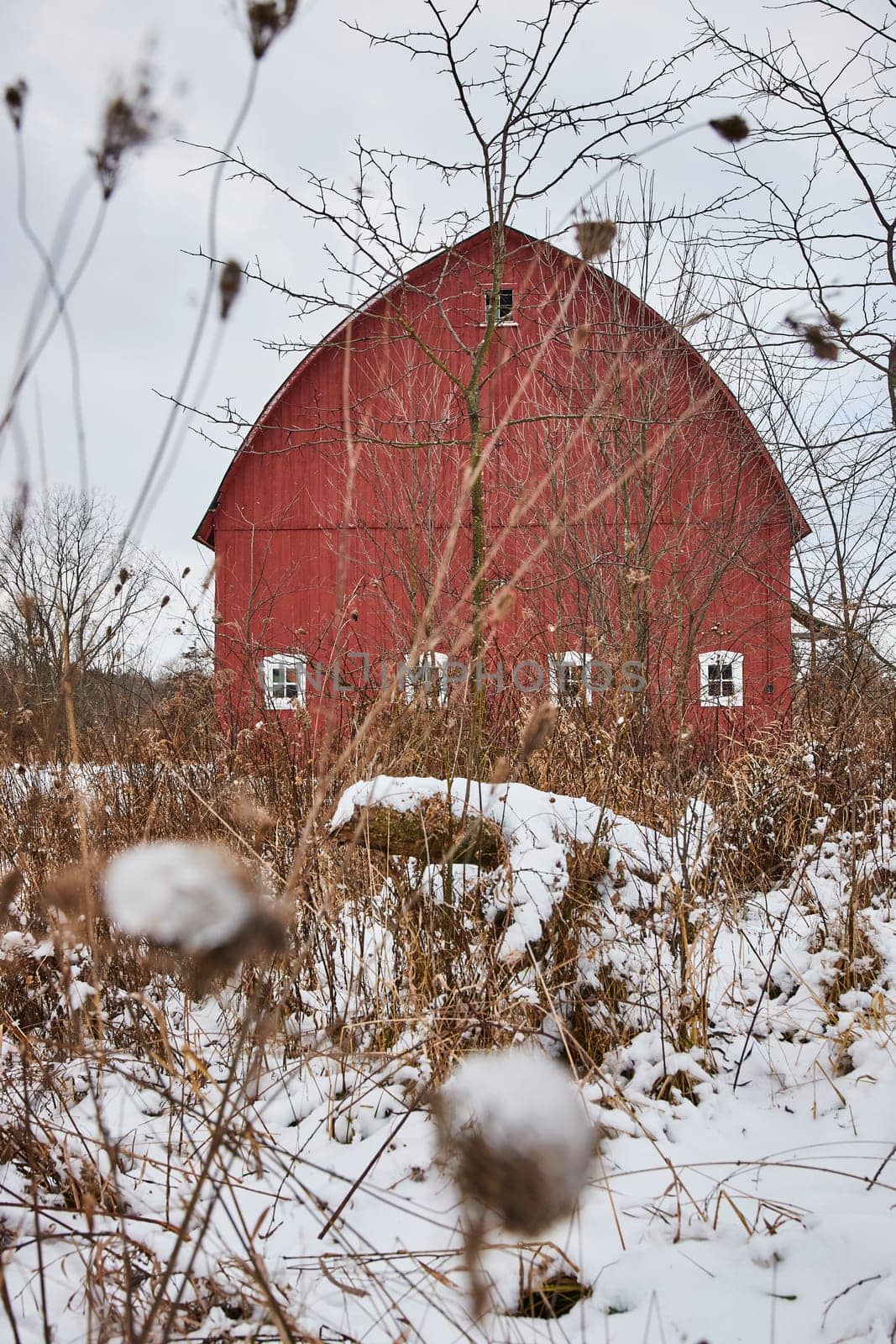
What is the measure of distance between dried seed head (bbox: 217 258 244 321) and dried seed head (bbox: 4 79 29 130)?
18.4 inches

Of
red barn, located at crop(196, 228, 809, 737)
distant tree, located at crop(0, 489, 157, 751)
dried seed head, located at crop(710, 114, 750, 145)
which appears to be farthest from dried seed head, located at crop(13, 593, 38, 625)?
red barn, located at crop(196, 228, 809, 737)

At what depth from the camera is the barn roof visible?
3398mm

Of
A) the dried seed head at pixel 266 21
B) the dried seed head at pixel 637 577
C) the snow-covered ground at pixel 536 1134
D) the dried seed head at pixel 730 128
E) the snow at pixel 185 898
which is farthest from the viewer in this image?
the dried seed head at pixel 637 577

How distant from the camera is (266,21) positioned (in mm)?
938

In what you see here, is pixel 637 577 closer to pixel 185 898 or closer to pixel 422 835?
pixel 422 835

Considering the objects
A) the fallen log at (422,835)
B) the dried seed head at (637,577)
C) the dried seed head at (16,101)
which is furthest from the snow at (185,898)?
the dried seed head at (637,577)

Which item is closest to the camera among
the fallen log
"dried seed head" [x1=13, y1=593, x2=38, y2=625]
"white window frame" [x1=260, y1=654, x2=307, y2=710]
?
"dried seed head" [x1=13, y1=593, x2=38, y2=625]

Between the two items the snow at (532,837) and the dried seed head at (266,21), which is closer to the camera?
the dried seed head at (266,21)

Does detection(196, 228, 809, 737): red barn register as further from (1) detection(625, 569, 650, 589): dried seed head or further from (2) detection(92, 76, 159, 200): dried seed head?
(2) detection(92, 76, 159, 200): dried seed head

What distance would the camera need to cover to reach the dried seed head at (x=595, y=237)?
1.21 metres

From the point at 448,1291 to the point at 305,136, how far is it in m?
2.00

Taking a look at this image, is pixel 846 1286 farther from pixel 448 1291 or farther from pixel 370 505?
pixel 370 505

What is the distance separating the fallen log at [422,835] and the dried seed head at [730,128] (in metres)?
1.88

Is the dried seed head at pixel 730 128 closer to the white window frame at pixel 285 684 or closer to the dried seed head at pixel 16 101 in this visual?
the dried seed head at pixel 16 101
